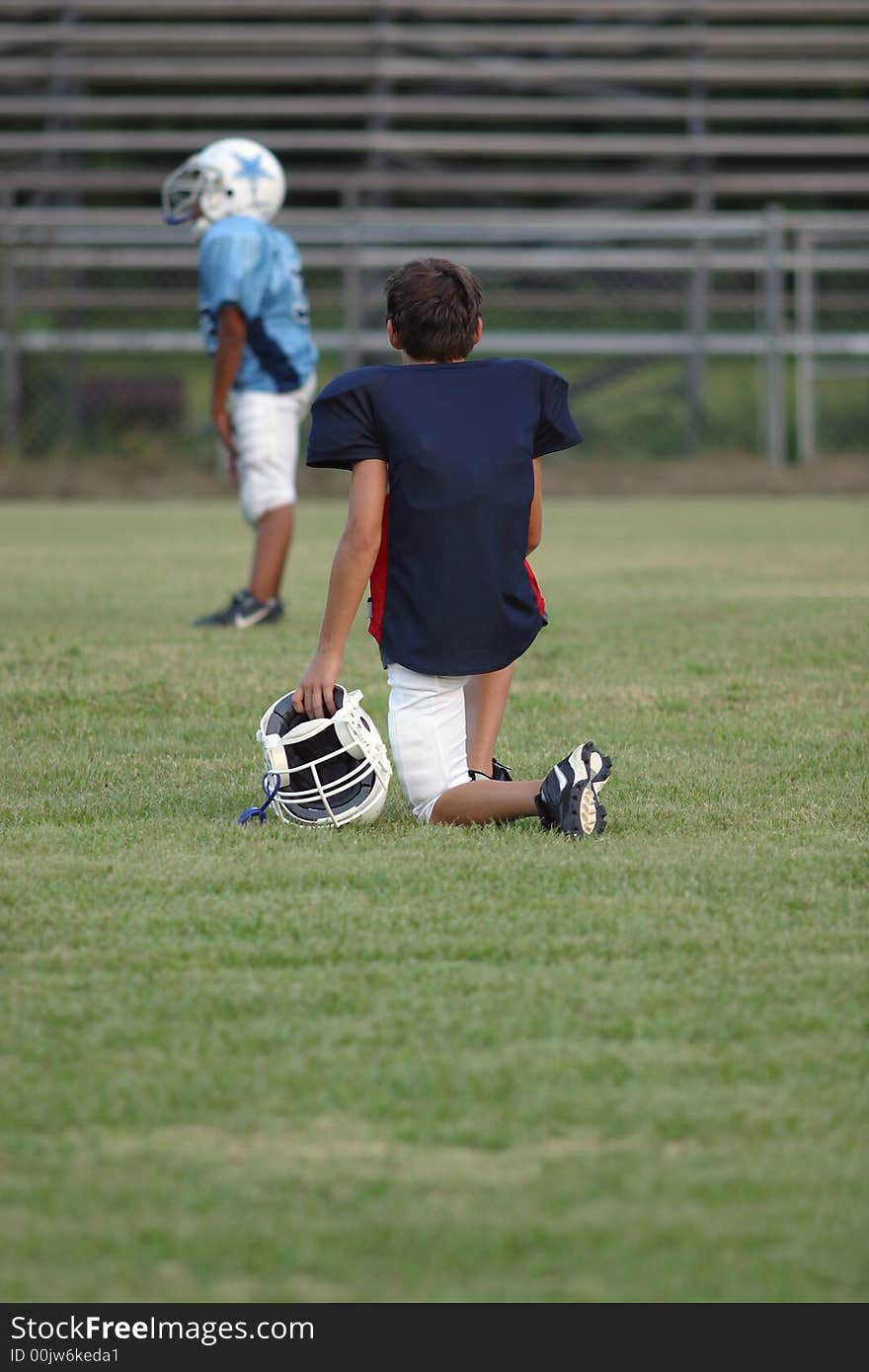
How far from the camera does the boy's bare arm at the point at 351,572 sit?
3.40 meters

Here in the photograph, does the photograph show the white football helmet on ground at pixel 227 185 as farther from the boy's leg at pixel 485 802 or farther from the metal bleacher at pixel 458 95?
the metal bleacher at pixel 458 95

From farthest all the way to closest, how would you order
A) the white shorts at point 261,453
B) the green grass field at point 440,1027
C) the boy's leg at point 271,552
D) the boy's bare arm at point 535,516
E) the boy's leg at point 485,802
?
the white shorts at point 261,453, the boy's leg at point 271,552, the boy's bare arm at point 535,516, the boy's leg at point 485,802, the green grass field at point 440,1027

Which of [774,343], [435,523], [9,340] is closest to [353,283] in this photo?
[9,340]

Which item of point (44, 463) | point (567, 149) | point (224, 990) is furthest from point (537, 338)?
point (224, 990)

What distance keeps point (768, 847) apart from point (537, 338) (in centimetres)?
1325

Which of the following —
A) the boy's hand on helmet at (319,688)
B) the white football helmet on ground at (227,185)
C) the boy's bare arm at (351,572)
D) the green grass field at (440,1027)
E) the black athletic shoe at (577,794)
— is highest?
the white football helmet on ground at (227,185)

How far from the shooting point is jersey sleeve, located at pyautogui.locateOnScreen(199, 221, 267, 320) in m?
6.46

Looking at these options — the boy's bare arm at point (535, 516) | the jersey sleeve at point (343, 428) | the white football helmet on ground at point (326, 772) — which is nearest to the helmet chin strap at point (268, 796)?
the white football helmet on ground at point (326, 772)

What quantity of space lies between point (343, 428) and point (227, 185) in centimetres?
377

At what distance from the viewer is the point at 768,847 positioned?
321cm

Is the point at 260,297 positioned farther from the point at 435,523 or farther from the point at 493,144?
the point at 493,144

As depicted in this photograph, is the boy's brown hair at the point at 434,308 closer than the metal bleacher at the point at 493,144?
Yes

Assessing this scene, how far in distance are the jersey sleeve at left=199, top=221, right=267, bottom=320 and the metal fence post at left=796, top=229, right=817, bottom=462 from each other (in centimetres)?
886

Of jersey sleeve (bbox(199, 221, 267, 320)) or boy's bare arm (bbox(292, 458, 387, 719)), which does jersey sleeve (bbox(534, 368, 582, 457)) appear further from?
jersey sleeve (bbox(199, 221, 267, 320))
